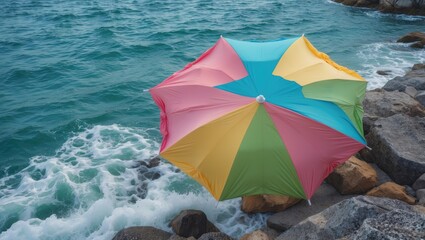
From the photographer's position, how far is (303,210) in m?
6.61

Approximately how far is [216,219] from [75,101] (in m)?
7.50

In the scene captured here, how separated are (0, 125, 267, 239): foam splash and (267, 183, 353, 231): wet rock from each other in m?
0.57

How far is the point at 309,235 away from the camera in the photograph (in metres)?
4.99

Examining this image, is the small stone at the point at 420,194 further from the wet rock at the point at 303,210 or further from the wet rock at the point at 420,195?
the wet rock at the point at 303,210

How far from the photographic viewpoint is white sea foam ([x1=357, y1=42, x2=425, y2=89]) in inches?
539

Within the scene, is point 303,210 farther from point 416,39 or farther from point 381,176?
point 416,39

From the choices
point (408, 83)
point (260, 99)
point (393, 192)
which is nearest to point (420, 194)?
point (393, 192)

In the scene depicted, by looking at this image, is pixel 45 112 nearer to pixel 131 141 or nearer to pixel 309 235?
pixel 131 141

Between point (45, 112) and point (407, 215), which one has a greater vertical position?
point (407, 215)

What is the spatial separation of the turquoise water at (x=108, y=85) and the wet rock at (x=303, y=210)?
621 millimetres

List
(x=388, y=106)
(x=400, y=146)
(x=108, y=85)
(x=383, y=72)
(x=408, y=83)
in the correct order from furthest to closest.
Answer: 1. (x=383, y=72)
2. (x=108, y=85)
3. (x=408, y=83)
4. (x=388, y=106)
5. (x=400, y=146)

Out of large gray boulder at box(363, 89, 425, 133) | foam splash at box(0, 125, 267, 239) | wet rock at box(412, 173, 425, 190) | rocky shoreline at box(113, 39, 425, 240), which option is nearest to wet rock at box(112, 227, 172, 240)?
rocky shoreline at box(113, 39, 425, 240)

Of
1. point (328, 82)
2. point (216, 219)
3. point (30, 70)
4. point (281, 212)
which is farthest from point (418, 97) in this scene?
point (30, 70)

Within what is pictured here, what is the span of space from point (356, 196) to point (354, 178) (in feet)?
4.48
